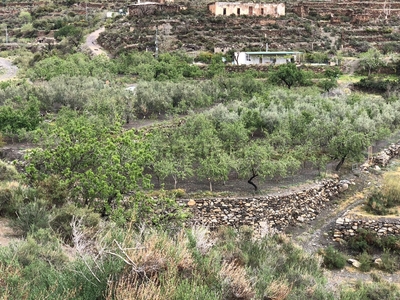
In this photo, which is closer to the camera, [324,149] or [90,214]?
[90,214]

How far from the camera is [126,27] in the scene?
170ft

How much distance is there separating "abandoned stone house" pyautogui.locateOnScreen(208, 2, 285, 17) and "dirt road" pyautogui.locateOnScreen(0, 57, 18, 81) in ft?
80.8

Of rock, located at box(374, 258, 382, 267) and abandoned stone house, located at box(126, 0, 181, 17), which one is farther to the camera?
abandoned stone house, located at box(126, 0, 181, 17)

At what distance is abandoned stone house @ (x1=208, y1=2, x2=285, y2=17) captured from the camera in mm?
52938

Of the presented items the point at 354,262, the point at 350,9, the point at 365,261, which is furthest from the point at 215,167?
the point at 350,9

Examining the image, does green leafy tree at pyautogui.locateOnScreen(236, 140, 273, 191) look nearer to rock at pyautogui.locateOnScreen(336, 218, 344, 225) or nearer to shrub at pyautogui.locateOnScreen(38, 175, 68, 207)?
rock at pyautogui.locateOnScreen(336, 218, 344, 225)

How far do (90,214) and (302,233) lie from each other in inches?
277

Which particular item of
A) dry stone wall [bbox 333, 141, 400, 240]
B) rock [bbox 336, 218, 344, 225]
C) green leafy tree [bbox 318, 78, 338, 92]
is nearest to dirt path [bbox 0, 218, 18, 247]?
dry stone wall [bbox 333, 141, 400, 240]

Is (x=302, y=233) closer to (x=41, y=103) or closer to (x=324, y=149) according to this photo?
(x=324, y=149)

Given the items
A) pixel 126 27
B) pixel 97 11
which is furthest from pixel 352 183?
pixel 97 11

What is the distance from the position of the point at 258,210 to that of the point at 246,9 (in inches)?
1759

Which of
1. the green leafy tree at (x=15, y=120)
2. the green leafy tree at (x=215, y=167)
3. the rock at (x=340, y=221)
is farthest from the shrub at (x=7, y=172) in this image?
the rock at (x=340, y=221)

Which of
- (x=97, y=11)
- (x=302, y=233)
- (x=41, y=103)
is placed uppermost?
(x=97, y=11)

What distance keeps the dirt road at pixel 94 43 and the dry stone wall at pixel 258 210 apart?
35.0 metres
